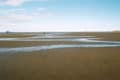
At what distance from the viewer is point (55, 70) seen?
29.7 feet

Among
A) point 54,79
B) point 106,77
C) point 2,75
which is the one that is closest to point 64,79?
point 54,79

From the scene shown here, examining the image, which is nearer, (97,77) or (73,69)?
(97,77)

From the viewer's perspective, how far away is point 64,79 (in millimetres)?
7500

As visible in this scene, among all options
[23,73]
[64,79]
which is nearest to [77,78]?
[64,79]

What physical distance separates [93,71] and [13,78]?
3.70 m

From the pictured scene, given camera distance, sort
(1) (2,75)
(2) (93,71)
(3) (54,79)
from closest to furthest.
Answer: (3) (54,79) → (1) (2,75) → (2) (93,71)

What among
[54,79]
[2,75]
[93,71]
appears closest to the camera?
[54,79]

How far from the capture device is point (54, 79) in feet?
24.6

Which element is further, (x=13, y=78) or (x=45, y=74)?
(x=45, y=74)

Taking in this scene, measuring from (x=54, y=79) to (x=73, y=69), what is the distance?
6.51 feet

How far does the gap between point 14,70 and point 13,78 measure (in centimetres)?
146

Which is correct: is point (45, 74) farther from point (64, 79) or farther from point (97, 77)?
point (97, 77)

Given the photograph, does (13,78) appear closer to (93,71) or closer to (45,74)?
(45,74)

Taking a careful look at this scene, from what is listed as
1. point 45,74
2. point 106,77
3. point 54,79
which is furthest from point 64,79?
point 106,77
